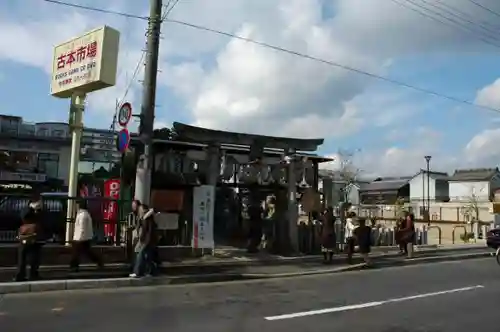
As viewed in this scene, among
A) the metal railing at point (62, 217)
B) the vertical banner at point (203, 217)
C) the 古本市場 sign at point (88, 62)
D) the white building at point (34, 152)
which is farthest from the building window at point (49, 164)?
the metal railing at point (62, 217)

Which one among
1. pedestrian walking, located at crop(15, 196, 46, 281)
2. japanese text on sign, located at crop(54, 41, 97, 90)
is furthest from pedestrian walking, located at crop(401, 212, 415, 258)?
pedestrian walking, located at crop(15, 196, 46, 281)

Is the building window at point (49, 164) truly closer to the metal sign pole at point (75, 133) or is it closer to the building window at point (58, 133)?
the building window at point (58, 133)

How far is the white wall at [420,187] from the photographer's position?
7838cm

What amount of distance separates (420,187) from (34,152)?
61.1 meters

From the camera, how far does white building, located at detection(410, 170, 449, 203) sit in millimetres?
78500

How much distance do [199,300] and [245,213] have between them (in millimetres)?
10648

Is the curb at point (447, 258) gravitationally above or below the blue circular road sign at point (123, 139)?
below

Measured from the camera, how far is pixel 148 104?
46.8ft

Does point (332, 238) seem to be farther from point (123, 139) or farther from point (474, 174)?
point (474, 174)

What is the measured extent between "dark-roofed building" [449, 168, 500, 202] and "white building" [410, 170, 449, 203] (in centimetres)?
202

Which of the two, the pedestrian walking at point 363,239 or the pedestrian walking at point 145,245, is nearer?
the pedestrian walking at point 145,245

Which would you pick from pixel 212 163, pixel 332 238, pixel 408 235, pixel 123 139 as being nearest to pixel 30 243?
pixel 123 139

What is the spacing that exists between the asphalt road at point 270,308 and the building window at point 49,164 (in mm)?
19466

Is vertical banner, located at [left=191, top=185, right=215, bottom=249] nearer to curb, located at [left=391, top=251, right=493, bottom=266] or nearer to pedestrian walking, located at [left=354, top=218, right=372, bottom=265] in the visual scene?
pedestrian walking, located at [left=354, top=218, right=372, bottom=265]
